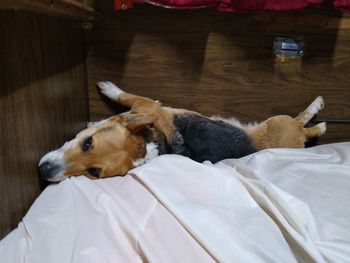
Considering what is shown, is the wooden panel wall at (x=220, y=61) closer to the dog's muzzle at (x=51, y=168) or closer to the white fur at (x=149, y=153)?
the white fur at (x=149, y=153)

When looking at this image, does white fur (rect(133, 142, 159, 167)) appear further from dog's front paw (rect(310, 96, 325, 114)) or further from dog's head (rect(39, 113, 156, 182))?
dog's front paw (rect(310, 96, 325, 114))

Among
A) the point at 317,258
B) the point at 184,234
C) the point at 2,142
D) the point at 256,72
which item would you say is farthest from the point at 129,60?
the point at 317,258

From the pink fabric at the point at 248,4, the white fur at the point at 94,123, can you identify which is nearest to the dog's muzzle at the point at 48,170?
the white fur at the point at 94,123

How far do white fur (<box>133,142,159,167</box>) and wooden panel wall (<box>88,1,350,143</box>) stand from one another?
1.56 ft

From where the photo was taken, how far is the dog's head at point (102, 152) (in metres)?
1.65

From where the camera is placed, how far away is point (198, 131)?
218 cm

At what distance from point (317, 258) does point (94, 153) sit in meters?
1.09

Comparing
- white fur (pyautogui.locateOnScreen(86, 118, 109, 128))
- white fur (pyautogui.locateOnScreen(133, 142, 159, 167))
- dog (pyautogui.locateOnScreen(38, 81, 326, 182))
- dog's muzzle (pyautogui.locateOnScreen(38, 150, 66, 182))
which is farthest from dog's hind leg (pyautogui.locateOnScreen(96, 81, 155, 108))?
dog's muzzle (pyautogui.locateOnScreen(38, 150, 66, 182))

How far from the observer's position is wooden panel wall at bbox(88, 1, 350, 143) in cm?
224

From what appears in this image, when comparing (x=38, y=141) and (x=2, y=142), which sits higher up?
(x=2, y=142)

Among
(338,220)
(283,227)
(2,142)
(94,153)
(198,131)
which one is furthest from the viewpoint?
(198,131)

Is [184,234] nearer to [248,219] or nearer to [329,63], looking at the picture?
[248,219]

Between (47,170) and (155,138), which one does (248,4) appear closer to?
(155,138)

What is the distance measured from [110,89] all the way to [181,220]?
49.5 inches
